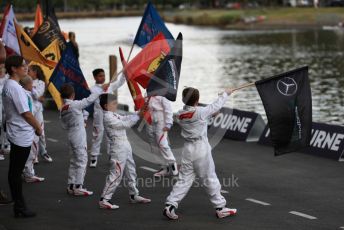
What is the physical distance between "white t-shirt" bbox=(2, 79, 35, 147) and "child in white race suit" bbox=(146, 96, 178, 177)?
3.60 m

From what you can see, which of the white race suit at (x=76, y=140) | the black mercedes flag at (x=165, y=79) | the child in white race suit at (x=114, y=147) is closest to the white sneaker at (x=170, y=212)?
the child in white race suit at (x=114, y=147)

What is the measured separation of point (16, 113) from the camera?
10977 mm

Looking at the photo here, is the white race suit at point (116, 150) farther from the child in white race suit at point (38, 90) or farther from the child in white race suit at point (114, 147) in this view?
the child in white race suit at point (38, 90)

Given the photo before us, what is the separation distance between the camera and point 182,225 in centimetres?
1097

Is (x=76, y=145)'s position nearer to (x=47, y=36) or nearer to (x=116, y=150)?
(x=116, y=150)

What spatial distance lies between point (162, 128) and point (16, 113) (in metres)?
3.88

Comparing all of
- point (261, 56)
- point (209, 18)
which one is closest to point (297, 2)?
point (209, 18)

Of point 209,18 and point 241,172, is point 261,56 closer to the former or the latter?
point 241,172

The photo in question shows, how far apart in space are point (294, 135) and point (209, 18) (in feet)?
327

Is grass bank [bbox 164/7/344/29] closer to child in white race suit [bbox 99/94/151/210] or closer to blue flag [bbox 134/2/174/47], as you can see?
blue flag [bbox 134/2/174/47]

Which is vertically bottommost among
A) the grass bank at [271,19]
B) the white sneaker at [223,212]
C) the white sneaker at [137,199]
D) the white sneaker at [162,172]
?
the grass bank at [271,19]

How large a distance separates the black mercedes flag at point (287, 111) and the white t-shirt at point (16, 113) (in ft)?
10.9

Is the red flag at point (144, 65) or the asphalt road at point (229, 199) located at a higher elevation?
the red flag at point (144, 65)

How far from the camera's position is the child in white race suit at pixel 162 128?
14172mm
